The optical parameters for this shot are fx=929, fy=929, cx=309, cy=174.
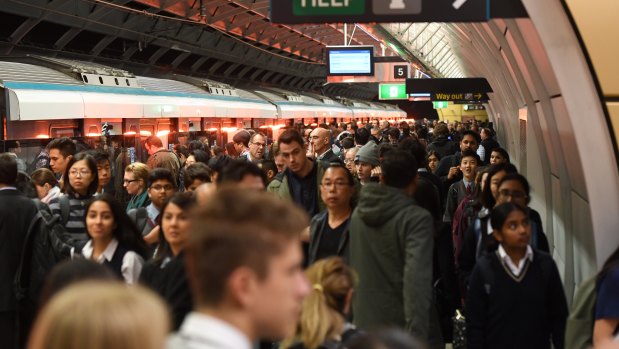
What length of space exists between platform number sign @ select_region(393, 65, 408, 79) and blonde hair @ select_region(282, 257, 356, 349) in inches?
984

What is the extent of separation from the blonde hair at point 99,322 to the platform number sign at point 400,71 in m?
26.9

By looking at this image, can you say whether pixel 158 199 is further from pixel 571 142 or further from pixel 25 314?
pixel 571 142

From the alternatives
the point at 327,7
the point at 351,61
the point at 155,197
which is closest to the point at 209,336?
the point at 327,7

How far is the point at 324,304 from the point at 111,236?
94.8 inches

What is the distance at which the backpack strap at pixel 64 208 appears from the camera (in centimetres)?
668

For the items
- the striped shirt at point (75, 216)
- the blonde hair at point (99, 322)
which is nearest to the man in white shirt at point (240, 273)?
the blonde hair at point (99, 322)

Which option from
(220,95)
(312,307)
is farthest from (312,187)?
(220,95)

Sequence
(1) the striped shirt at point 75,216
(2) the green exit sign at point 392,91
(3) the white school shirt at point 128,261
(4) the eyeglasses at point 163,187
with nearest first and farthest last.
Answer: (3) the white school shirt at point 128,261
(1) the striped shirt at point 75,216
(4) the eyeglasses at point 163,187
(2) the green exit sign at point 392,91

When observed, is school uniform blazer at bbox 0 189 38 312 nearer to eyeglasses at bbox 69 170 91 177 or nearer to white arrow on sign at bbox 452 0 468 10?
eyeglasses at bbox 69 170 91 177

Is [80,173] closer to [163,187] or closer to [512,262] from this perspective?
[163,187]

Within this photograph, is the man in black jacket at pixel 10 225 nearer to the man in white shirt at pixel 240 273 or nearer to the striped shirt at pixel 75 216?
the striped shirt at pixel 75 216

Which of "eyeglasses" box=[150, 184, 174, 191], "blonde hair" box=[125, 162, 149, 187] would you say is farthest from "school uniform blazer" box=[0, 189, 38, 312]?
"blonde hair" box=[125, 162, 149, 187]

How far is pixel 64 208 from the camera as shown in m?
6.73

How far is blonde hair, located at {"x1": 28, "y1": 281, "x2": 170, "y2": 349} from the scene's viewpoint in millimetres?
1659
